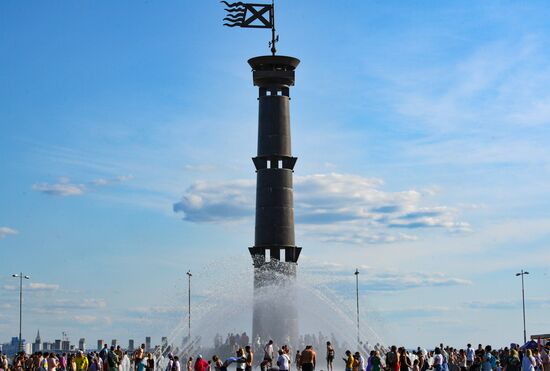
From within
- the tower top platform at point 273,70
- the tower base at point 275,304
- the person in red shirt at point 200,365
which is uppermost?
the tower top platform at point 273,70

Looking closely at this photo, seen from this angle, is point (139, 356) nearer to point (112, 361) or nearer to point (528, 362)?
point (112, 361)

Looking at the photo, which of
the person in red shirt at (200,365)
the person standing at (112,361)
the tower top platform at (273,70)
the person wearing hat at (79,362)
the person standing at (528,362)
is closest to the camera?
the person standing at (528,362)

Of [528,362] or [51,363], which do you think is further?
[51,363]

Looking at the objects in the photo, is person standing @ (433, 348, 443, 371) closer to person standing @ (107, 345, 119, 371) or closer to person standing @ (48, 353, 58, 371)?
person standing @ (107, 345, 119, 371)

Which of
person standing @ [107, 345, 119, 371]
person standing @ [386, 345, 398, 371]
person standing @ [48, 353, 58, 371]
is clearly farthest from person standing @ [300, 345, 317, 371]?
person standing @ [48, 353, 58, 371]

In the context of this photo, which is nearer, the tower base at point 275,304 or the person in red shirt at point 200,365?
the person in red shirt at point 200,365

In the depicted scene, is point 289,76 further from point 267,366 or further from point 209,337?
point 267,366

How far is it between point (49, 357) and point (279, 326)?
789 inches

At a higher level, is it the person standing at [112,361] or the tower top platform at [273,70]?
the tower top platform at [273,70]

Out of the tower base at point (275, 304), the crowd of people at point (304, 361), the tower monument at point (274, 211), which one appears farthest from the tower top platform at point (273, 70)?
the crowd of people at point (304, 361)

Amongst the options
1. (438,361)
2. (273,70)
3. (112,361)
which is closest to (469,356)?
(438,361)

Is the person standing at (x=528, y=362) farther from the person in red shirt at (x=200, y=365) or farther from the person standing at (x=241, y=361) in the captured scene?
the person in red shirt at (x=200, y=365)

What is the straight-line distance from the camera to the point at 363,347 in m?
58.0

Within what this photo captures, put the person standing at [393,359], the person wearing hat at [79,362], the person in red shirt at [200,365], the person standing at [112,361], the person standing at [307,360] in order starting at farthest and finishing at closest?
the person wearing hat at [79,362] → the person standing at [112,361] → the person standing at [307,360] → the person in red shirt at [200,365] → the person standing at [393,359]
